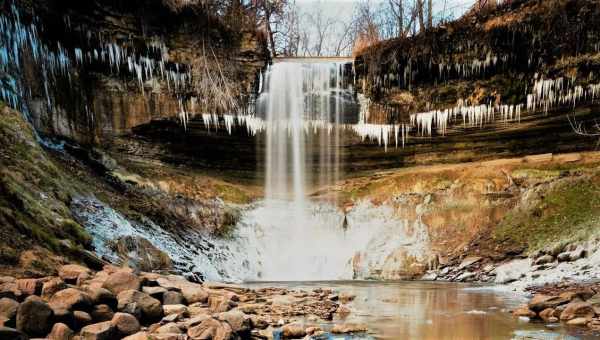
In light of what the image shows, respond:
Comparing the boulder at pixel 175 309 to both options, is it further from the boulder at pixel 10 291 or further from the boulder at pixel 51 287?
the boulder at pixel 10 291

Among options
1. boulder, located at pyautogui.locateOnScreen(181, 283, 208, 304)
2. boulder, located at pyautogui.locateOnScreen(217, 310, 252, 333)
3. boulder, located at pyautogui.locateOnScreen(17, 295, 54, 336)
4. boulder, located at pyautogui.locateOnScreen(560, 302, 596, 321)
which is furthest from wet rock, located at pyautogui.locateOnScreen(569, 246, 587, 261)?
boulder, located at pyautogui.locateOnScreen(17, 295, 54, 336)

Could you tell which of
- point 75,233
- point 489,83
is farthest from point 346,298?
point 489,83

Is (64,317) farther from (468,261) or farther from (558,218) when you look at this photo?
(558,218)

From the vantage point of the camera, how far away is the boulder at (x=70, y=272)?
218 inches

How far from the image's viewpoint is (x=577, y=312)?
5.93m

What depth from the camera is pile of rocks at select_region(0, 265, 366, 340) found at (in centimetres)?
418

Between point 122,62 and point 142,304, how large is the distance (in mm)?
11454

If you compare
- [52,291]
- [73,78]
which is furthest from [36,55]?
[52,291]

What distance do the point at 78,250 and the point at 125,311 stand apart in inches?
95.4

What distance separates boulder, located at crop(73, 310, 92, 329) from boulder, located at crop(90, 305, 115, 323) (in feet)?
0.52

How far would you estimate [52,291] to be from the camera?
481cm

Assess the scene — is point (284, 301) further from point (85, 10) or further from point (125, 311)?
point (85, 10)

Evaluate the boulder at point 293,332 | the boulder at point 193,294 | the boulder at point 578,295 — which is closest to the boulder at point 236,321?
the boulder at point 293,332

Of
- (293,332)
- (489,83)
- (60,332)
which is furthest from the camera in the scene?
(489,83)
